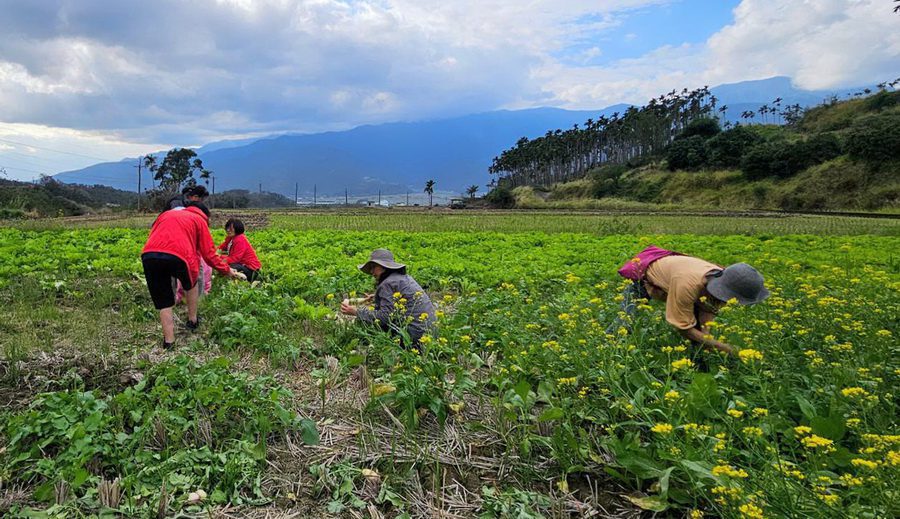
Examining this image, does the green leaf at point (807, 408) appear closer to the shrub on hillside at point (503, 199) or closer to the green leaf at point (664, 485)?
the green leaf at point (664, 485)

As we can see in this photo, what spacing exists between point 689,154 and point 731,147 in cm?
422

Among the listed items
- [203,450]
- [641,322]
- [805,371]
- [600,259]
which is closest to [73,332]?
[203,450]

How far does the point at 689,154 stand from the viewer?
55344 mm

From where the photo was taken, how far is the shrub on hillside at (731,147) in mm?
52188

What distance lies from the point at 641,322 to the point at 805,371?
1267mm

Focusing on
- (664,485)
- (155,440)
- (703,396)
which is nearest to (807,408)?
(703,396)

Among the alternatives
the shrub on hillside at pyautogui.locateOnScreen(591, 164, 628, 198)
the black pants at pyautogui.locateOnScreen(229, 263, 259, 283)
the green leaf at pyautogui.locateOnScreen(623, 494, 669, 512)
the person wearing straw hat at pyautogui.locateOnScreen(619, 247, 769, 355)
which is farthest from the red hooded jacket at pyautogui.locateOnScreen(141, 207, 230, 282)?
the shrub on hillside at pyautogui.locateOnScreen(591, 164, 628, 198)

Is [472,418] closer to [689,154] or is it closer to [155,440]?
[155,440]

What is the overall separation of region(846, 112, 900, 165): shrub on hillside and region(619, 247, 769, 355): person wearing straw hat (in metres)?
45.6

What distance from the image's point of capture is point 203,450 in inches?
119

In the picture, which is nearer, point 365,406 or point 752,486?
point 752,486

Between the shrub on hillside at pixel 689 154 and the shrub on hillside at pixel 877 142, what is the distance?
1495 cm

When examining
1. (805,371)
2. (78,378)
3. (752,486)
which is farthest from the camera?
(78,378)

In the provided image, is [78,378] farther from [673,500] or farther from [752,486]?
[752,486]
